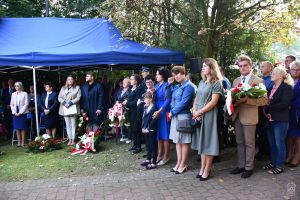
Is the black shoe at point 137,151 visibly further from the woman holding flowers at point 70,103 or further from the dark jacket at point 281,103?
the dark jacket at point 281,103

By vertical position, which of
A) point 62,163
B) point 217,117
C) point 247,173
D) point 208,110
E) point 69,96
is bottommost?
point 62,163

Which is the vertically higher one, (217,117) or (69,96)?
(69,96)

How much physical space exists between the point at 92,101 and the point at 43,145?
157cm

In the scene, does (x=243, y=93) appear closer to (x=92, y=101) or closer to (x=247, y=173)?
(x=247, y=173)

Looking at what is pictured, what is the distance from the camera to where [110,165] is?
21.0ft

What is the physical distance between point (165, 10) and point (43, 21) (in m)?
3.63

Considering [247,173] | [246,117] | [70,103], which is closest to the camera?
[246,117]

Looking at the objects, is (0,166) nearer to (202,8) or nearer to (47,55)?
(47,55)

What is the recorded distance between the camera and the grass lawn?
234 inches

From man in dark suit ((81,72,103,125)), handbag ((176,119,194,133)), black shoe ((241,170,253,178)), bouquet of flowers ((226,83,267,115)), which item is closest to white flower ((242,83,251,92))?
bouquet of flowers ((226,83,267,115))

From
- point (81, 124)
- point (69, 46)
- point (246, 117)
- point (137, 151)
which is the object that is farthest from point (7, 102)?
point (246, 117)

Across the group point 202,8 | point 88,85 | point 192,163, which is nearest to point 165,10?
point 202,8

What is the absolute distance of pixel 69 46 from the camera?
8.65m

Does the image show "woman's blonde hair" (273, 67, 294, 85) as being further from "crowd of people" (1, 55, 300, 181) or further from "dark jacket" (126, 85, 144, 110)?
"dark jacket" (126, 85, 144, 110)
